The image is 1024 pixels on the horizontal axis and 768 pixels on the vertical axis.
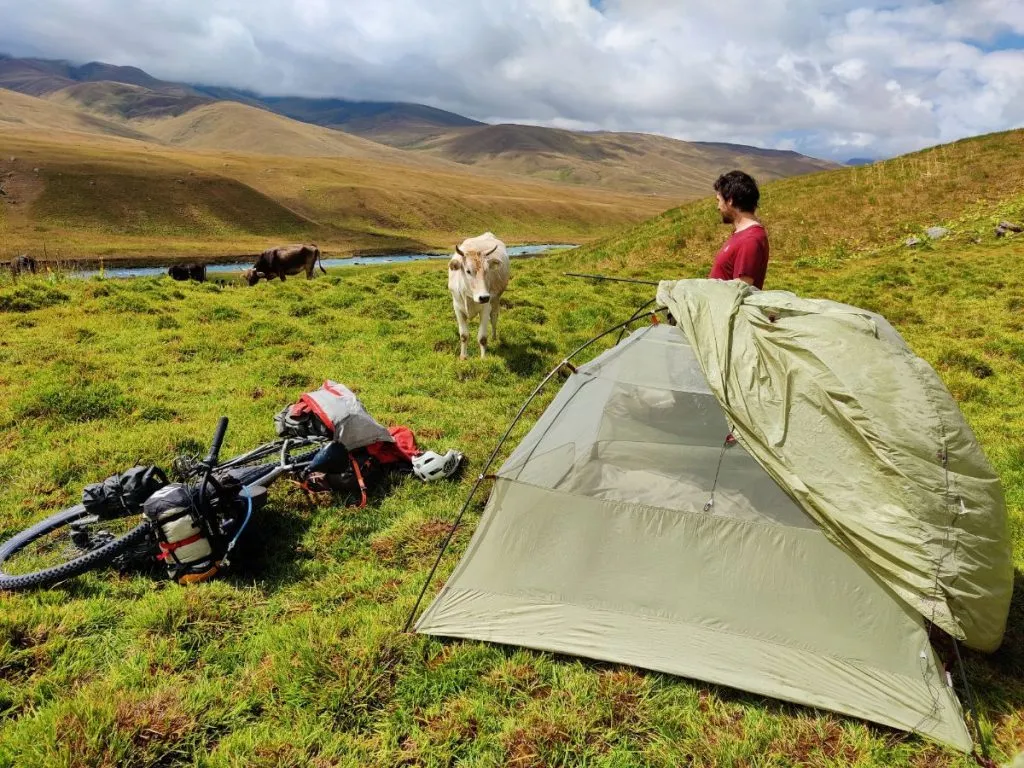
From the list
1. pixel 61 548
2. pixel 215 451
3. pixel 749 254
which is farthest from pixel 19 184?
pixel 749 254

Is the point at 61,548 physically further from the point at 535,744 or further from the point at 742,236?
the point at 742,236

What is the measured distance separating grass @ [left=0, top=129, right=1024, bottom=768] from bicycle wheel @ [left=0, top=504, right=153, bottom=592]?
18 cm

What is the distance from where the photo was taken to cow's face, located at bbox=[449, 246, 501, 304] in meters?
10.0

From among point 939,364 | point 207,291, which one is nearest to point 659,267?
point 939,364

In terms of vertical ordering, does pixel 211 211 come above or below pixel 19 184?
below

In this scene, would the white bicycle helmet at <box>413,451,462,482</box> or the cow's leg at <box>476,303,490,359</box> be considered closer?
the white bicycle helmet at <box>413,451,462,482</box>

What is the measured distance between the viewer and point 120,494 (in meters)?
4.79

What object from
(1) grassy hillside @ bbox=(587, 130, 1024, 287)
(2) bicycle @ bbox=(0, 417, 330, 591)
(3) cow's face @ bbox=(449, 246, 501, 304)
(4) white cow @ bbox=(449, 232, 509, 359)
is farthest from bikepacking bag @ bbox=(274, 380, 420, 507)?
(1) grassy hillside @ bbox=(587, 130, 1024, 287)

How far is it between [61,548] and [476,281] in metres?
6.97

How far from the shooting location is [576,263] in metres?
27.7

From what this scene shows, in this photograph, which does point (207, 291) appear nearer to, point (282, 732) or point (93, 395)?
point (93, 395)

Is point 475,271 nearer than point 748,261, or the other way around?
point 748,261

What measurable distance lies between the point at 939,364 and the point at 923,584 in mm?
8621

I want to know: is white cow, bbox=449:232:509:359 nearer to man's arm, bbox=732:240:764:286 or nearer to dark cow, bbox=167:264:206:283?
man's arm, bbox=732:240:764:286
